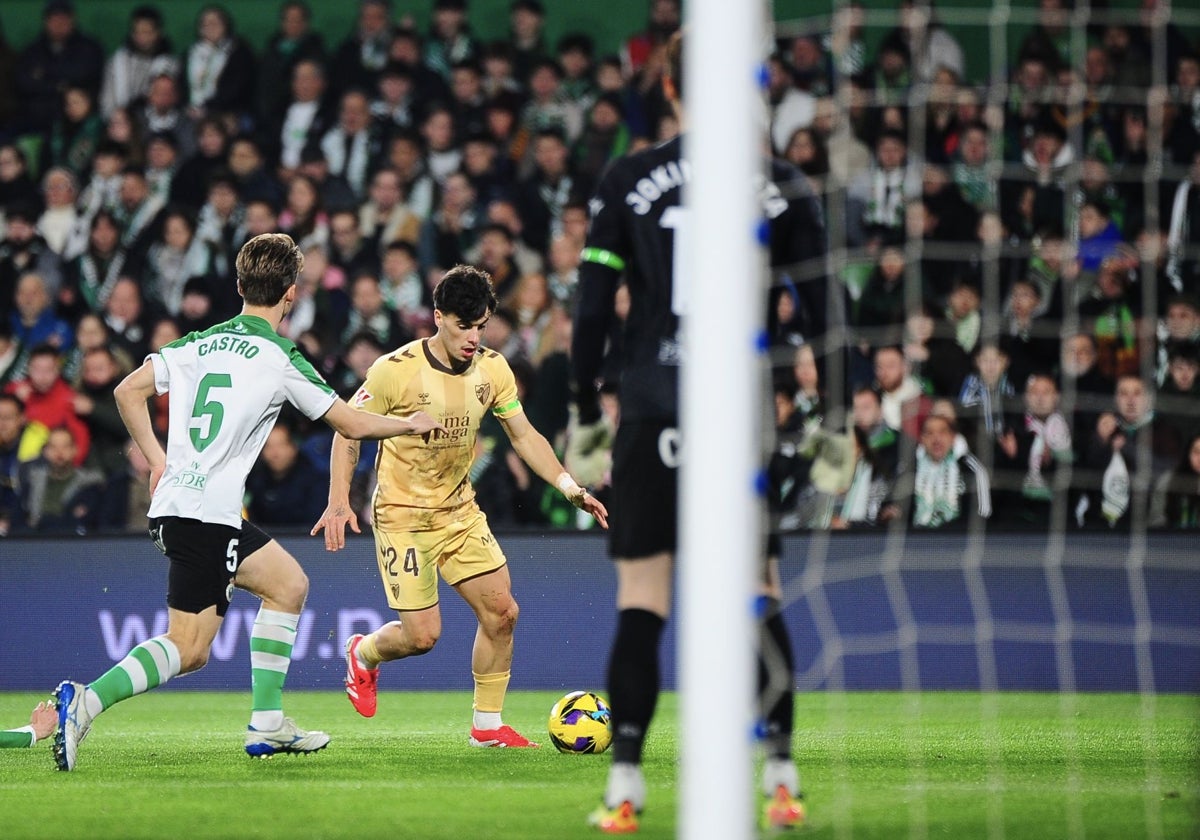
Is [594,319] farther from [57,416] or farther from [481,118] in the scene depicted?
[481,118]

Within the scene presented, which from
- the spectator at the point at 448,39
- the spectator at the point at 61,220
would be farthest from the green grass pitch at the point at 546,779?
the spectator at the point at 448,39

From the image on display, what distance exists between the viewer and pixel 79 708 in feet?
20.1

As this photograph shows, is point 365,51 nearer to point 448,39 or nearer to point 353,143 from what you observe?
point 448,39

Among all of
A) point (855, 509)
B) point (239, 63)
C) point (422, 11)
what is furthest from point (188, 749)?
point (422, 11)

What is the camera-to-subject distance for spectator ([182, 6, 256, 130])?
13898mm

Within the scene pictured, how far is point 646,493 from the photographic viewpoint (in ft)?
15.3

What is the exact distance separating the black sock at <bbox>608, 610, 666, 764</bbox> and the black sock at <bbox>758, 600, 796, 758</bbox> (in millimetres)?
325

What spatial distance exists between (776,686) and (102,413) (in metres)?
7.72

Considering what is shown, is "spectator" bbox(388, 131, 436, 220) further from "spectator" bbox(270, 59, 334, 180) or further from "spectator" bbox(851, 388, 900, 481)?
"spectator" bbox(851, 388, 900, 481)

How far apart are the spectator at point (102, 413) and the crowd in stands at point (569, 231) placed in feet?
0.07

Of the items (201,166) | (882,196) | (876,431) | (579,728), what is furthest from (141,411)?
(201,166)

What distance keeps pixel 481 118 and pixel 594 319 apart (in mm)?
9115

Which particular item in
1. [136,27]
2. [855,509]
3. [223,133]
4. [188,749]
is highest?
[136,27]

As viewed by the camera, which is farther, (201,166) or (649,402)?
→ (201,166)
